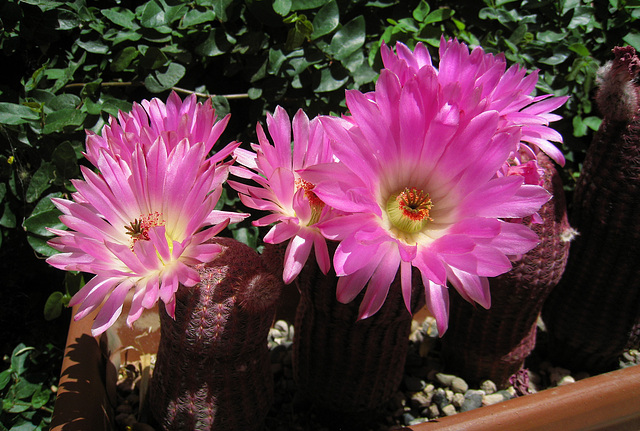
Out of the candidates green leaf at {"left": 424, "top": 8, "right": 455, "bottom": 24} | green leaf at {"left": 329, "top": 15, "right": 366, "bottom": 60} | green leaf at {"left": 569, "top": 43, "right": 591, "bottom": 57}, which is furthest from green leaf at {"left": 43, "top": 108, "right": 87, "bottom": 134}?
green leaf at {"left": 569, "top": 43, "right": 591, "bottom": 57}

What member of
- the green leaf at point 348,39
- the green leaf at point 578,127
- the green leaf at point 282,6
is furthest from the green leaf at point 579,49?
the green leaf at point 282,6

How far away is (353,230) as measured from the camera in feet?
1.67

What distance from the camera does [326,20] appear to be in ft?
2.99

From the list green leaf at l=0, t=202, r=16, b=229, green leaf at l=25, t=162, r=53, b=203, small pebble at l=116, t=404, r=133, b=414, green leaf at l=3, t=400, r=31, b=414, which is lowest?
small pebble at l=116, t=404, r=133, b=414

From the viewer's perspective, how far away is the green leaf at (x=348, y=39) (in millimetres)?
919

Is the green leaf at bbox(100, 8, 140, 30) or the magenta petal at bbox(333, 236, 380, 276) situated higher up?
the green leaf at bbox(100, 8, 140, 30)

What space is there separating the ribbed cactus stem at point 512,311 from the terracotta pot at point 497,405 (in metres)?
0.13

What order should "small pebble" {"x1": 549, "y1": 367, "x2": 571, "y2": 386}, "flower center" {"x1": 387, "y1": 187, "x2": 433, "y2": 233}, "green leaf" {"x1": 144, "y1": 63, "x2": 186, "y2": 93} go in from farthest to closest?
"small pebble" {"x1": 549, "y1": 367, "x2": 571, "y2": 386} → "green leaf" {"x1": 144, "y1": 63, "x2": 186, "y2": 93} → "flower center" {"x1": 387, "y1": 187, "x2": 433, "y2": 233}

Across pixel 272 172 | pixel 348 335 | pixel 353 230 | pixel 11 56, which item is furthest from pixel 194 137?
pixel 11 56

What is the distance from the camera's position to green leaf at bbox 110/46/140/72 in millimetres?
950

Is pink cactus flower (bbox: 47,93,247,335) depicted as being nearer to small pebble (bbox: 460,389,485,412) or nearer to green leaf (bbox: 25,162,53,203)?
green leaf (bbox: 25,162,53,203)

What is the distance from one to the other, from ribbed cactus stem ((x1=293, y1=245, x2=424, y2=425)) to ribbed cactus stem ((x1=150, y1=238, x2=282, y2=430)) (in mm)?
75

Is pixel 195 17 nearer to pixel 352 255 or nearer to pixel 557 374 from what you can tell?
pixel 352 255

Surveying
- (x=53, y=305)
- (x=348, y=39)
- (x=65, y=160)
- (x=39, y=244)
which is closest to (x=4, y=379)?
(x=53, y=305)
